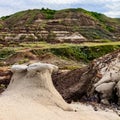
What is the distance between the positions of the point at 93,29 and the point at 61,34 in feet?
45.4

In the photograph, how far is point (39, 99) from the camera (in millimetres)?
24594

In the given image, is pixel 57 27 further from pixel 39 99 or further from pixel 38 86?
pixel 39 99

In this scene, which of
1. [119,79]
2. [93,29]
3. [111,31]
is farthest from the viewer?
[111,31]

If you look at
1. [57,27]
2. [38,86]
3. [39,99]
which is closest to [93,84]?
[38,86]

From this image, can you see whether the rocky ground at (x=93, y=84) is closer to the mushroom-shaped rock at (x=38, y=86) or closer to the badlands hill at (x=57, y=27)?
the mushroom-shaped rock at (x=38, y=86)

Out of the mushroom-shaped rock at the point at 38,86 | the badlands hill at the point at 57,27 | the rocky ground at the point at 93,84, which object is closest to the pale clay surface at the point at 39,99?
the mushroom-shaped rock at the point at 38,86

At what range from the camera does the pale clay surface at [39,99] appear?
73.0 feet

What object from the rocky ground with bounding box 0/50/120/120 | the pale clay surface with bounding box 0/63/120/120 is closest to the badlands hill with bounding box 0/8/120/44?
the rocky ground with bounding box 0/50/120/120

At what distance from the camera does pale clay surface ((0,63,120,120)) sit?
73.0 ft

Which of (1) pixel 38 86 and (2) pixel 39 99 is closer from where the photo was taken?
(2) pixel 39 99

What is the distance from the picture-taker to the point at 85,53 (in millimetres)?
71625

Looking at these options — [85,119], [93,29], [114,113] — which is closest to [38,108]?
[85,119]

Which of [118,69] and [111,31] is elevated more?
[118,69]

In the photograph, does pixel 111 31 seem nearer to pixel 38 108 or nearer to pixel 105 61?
pixel 105 61
